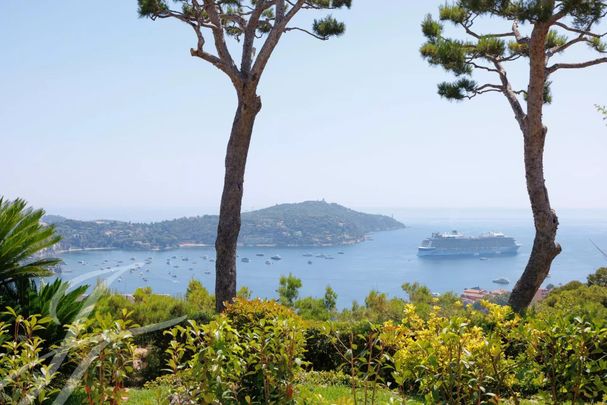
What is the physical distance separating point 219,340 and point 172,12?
21.4 ft

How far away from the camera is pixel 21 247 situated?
4688 millimetres

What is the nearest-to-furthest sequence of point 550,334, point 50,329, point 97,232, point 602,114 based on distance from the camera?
1. point 550,334
2. point 50,329
3. point 602,114
4. point 97,232

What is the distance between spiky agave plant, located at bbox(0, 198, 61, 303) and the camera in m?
4.57

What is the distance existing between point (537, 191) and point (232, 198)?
3.97 m

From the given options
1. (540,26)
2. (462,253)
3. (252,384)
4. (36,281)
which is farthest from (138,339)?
(462,253)

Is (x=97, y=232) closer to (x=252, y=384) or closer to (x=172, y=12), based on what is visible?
(x=172, y=12)

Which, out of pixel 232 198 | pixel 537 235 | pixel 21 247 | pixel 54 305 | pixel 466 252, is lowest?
pixel 466 252

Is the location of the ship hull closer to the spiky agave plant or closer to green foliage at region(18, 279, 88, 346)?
the spiky agave plant

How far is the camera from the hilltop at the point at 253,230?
3016 centimetres

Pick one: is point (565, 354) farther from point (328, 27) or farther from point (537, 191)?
point (328, 27)

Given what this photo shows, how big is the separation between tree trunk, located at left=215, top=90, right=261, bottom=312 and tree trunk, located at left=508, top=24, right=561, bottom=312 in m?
3.59

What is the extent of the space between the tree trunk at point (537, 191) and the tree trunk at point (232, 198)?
359cm

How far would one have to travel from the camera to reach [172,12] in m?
7.82

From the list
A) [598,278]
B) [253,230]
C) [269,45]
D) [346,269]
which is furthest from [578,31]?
[346,269]
